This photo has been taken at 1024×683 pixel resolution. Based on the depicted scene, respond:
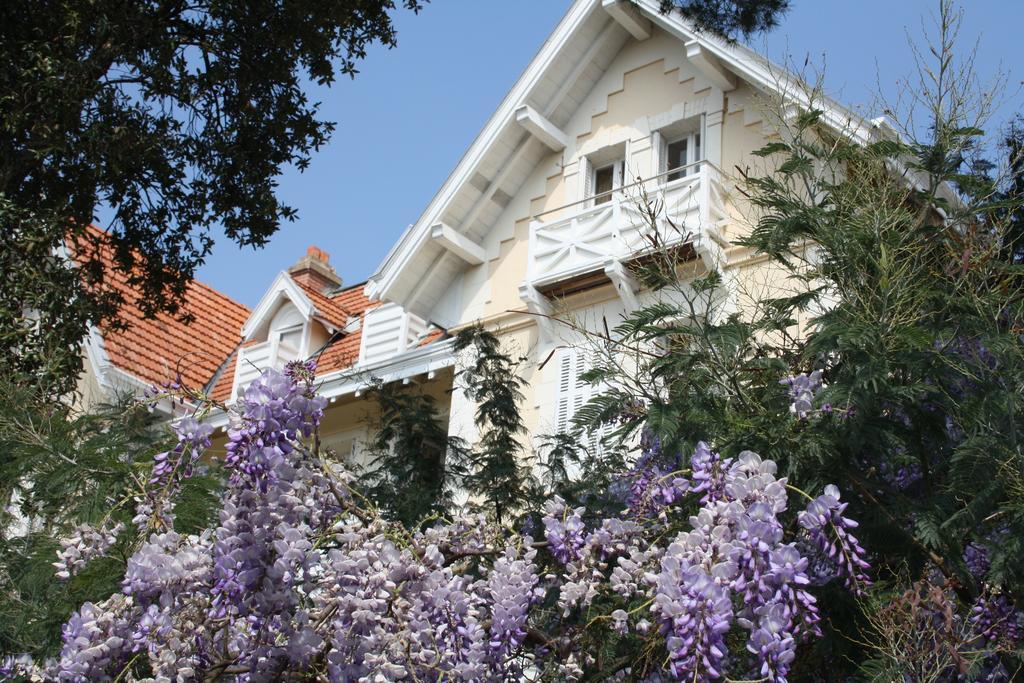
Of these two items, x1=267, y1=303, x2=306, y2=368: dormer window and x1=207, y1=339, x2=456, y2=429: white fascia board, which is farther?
x1=267, y1=303, x2=306, y2=368: dormer window

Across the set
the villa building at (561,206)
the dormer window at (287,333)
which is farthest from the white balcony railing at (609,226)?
the dormer window at (287,333)

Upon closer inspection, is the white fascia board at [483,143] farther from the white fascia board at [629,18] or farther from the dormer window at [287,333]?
the dormer window at [287,333]

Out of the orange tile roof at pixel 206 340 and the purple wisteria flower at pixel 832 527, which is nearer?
the purple wisteria flower at pixel 832 527

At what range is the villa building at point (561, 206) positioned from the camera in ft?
44.0

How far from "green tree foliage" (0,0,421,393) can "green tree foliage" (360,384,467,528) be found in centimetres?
224

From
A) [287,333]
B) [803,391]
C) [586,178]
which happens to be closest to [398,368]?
[586,178]

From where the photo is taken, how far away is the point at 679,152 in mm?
14719

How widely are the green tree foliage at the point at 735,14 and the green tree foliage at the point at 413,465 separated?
12.5 ft

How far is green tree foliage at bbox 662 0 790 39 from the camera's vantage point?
959cm

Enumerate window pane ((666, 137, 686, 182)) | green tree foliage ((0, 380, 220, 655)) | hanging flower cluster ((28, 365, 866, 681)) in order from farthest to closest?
window pane ((666, 137, 686, 182)) → green tree foliage ((0, 380, 220, 655)) → hanging flower cluster ((28, 365, 866, 681))

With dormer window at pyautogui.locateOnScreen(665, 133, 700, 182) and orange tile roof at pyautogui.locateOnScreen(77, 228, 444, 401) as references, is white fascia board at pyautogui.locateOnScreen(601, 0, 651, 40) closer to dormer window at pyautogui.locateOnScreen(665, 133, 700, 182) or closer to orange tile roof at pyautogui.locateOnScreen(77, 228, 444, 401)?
dormer window at pyautogui.locateOnScreen(665, 133, 700, 182)

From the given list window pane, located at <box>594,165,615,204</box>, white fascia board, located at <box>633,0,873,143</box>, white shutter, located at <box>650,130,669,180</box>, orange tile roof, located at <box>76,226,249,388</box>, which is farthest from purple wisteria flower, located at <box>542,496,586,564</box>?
orange tile roof, located at <box>76,226,249,388</box>

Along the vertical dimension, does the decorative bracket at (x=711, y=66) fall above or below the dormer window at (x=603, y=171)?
above

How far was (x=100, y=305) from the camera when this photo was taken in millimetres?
11047
